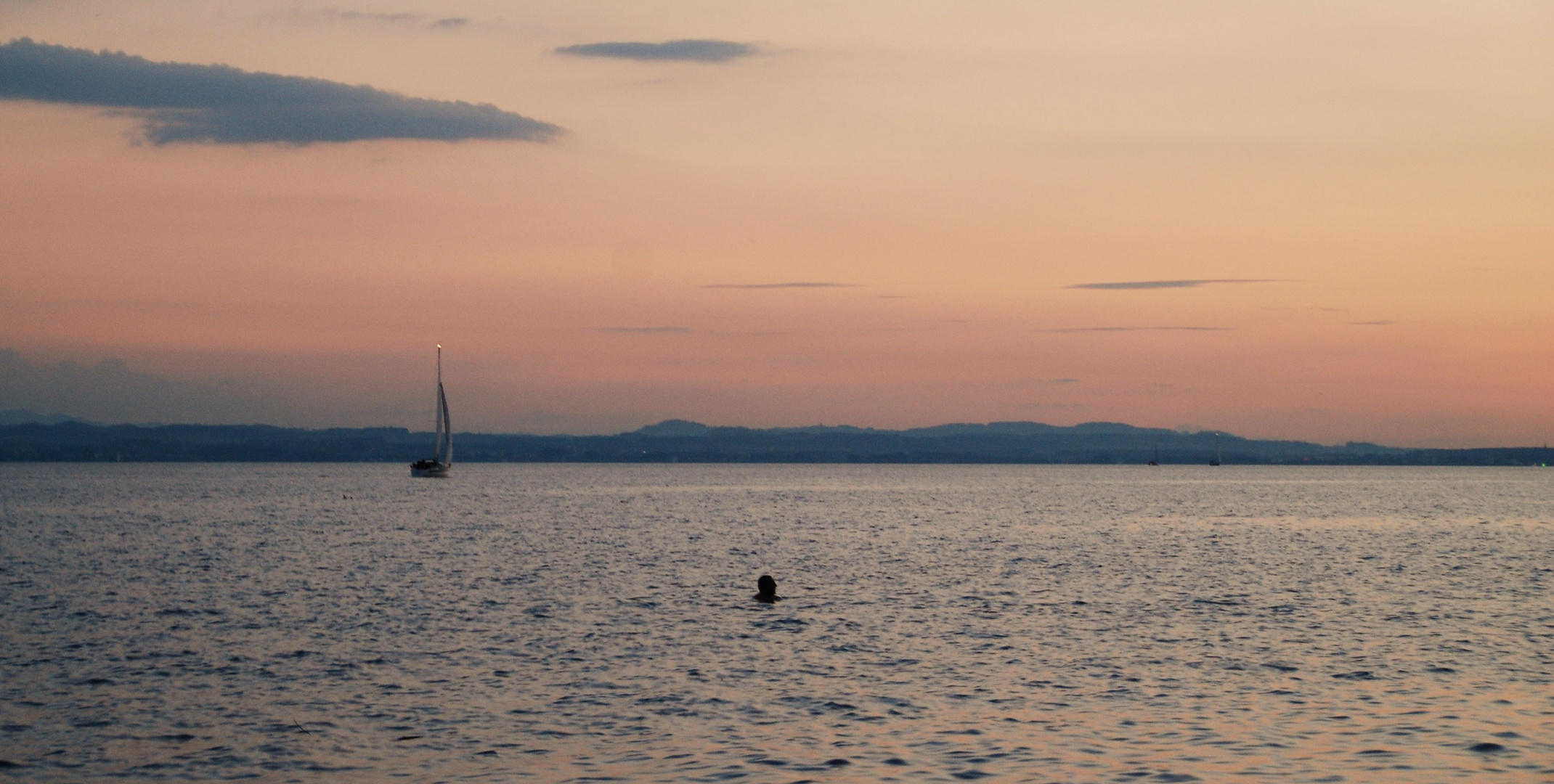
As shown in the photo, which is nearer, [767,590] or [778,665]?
[778,665]

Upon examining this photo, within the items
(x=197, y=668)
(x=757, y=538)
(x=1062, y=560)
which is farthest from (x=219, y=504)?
(x=197, y=668)

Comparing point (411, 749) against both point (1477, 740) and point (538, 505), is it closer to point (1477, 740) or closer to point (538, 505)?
point (1477, 740)

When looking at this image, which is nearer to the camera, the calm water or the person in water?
the calm water

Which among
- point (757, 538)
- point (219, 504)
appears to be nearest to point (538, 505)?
point (219, 504)

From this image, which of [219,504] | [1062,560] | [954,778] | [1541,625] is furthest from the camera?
[219,504]

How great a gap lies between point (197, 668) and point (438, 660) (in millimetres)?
5634

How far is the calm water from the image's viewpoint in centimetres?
2211

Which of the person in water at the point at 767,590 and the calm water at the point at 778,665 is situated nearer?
the calm water at the point at 778,665

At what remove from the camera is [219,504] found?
485ft

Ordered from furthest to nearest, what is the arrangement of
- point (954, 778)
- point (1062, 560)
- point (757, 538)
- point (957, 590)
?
1. point (757, 538)
2. point (1062, 560)
3. point (957, 590)
4. point (954, 778)

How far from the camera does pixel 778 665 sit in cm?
3203

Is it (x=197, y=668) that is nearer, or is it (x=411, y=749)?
(x=411, y=749)

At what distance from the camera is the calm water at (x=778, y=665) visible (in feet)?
72.5

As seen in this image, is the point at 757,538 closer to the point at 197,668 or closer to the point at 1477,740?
the point at 197,668
